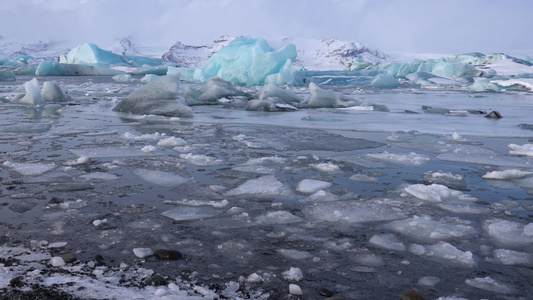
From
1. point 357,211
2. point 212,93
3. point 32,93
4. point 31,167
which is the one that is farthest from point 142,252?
point 212,93

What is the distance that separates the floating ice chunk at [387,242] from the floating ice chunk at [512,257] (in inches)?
14.1

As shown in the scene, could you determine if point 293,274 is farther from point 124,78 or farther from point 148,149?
point 124,78

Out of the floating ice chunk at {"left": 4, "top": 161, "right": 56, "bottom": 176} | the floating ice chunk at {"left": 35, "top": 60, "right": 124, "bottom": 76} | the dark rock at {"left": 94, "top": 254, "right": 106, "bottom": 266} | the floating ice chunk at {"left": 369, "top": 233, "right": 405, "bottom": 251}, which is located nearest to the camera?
the dark rock at {"left": 94, "top": 254, "right": 106, "bottom": 266}

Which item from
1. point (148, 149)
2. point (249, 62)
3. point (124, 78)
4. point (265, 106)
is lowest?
point (124, 78)

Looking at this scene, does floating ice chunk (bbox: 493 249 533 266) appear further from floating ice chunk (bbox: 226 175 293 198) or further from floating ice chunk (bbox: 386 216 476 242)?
floating ice chunk (bbox: 226 175 293 198)

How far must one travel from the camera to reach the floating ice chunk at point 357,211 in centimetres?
221

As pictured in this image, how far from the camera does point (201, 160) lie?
3.41 m

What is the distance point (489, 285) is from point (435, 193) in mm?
1051

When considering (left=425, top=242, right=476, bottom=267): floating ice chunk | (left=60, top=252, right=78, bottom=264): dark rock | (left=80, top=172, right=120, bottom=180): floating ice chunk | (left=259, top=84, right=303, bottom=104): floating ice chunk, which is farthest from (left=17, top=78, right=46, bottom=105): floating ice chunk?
(left=425, top=242, right=476, bottom=267): floating ice chunk

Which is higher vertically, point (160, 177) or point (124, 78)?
point (160, 177)

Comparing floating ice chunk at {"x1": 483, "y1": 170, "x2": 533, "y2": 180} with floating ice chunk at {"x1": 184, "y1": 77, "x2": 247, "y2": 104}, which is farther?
floating ice chunk at {"x1": 184, "y1": 77, "x2": 247, "y2": 104}

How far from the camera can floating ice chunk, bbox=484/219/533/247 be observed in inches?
76.4

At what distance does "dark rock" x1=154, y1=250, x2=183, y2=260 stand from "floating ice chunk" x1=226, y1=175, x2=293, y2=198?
876 mm

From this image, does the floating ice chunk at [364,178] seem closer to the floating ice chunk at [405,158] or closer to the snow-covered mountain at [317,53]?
the floating ice chunk at [405,158]
